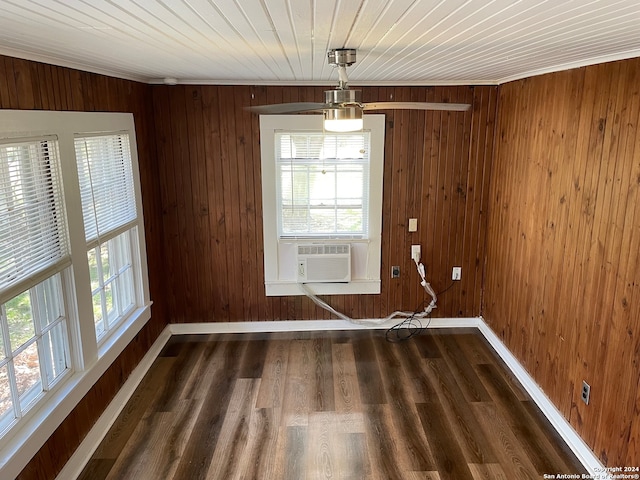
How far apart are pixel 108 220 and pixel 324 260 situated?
1871 millimetres

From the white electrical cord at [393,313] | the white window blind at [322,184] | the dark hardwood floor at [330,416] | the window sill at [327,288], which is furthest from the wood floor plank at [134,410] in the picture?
the white window blind at [322,184]

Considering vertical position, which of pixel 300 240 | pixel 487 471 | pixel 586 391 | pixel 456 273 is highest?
pixel 300 240

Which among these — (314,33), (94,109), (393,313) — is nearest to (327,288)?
(393,313)

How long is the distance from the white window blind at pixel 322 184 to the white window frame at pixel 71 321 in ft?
4.51

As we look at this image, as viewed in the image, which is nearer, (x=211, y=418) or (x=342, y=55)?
(x=342, y=55)

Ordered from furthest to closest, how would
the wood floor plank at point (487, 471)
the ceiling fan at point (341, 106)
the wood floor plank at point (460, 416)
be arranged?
the wood floor plank at point (460, 416), the wood floor plank at point (487, 471), the ceiling fan at point (341, 106)

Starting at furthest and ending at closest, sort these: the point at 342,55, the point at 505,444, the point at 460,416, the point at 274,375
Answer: the point at 274,375 → the point at 460,416 → the point at 505,444 → the point at 342,55

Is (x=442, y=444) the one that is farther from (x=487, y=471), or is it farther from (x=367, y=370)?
(x=367, y=370)

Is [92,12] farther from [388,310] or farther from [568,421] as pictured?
[388,310]

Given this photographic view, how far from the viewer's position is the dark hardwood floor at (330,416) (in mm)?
2785

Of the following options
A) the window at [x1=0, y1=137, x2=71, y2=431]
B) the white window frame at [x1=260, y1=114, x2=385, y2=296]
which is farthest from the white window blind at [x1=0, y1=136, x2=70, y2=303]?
the white window frame at [x1=260, y1=114, x2=385, y2=296]

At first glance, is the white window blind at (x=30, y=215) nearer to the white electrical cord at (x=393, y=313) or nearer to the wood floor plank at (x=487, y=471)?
the white electrical cord at (x=393, y=313)

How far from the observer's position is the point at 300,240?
433 centimetres

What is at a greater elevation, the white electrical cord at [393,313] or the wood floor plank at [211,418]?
the white electrical cord at [393,313]
